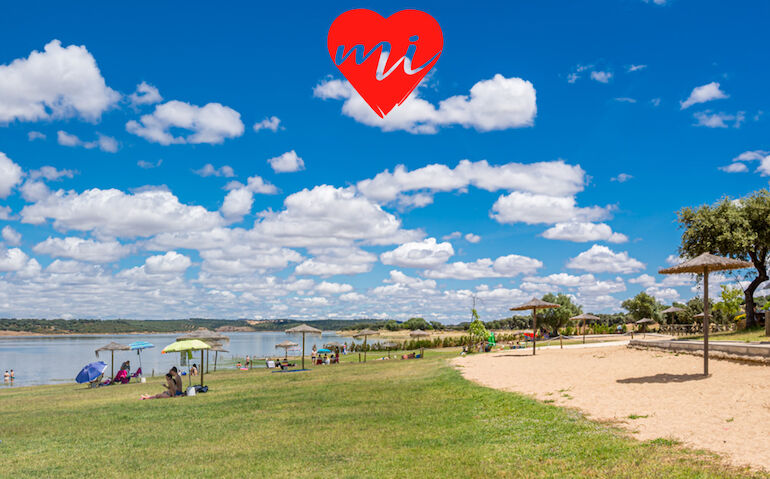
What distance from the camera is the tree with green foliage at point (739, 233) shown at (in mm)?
33594

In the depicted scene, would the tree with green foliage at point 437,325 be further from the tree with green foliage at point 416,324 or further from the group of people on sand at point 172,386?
the group of people on sand at point 172,386

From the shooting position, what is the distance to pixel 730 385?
13617 millimetres

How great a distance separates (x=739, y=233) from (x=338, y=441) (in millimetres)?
31738

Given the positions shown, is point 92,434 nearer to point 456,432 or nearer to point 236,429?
point 236,429

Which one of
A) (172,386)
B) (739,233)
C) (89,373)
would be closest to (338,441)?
(172,386)

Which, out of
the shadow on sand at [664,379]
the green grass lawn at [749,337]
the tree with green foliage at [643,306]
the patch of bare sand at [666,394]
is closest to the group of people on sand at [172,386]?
the patch of bare sand at [666,394]

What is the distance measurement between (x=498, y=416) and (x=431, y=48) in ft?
29.1

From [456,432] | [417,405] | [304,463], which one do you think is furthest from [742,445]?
[417,405]

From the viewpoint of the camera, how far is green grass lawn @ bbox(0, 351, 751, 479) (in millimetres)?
8859

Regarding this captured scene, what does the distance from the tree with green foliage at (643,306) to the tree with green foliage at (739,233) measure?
3856 cm

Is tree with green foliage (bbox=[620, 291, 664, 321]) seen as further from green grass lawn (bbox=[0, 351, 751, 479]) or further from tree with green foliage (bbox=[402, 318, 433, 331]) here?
tree with green foliage (bbox=[402, 318, 433, 331])

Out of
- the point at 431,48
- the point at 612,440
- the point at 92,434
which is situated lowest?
the point at 92,434

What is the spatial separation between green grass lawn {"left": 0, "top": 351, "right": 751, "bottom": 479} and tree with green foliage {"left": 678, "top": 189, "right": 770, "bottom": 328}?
964 inches

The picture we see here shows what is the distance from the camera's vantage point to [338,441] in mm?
11508
